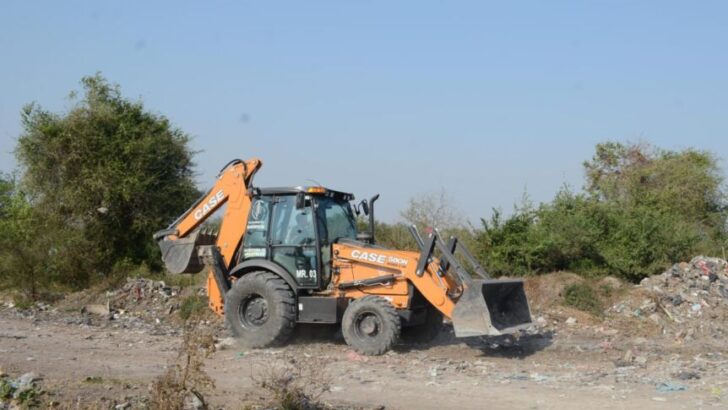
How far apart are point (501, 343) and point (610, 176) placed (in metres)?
20.8

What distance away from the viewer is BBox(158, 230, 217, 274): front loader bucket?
11914 millimetres

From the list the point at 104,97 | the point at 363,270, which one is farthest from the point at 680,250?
the point at 104,97

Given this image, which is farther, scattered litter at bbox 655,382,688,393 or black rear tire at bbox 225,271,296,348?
black rear tire at bbox 225,271,296,348

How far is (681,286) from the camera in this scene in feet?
50.4

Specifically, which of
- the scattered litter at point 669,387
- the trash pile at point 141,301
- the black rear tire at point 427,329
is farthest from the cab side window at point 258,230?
the scattered litter at point 669,387

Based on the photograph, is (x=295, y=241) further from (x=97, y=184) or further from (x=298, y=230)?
(x=97, y=184)

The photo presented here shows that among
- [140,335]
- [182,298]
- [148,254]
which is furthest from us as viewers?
[148,254]

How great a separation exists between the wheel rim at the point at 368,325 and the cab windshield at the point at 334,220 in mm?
1267

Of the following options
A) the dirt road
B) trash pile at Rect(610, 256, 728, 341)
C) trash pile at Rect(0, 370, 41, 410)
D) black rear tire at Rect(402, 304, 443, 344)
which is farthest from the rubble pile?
trash pile at Rect(610, 256, 728, 341)

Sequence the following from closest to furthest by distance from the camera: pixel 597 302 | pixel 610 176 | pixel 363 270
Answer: pixel 363 270
pixel 597 302
pixel 610 176

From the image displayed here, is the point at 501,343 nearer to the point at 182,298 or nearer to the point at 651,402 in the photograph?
the point at 651,402

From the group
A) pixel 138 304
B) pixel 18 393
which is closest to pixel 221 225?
pixel 18 393

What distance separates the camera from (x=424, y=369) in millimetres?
9477

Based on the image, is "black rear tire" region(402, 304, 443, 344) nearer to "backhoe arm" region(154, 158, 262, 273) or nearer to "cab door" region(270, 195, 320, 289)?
"cab door" region(270, 195, 320, 289)
